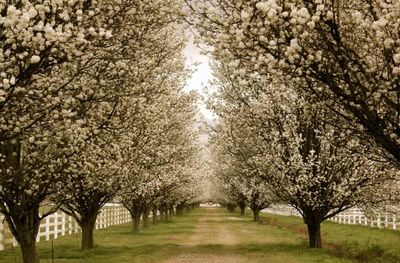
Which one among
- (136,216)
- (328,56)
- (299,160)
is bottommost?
(136,216)

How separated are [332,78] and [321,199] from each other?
15.8 meters

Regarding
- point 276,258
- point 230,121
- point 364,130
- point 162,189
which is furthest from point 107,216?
point 364,130

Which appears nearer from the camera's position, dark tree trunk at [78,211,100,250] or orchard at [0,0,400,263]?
orchard at [0,0,400,263]

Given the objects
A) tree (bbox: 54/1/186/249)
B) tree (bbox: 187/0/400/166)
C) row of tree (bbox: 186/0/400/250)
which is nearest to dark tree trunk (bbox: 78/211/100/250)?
tree (bbox: 54/1/186/249)

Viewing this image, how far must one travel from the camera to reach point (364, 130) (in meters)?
11.9

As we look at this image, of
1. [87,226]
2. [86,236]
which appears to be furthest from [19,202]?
[86,236]

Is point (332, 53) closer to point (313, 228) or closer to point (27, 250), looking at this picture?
point (27, 250)

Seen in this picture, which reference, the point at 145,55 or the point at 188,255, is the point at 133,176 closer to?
the point at 188,255

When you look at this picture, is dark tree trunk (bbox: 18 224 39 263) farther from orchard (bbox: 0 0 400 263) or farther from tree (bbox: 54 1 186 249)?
tree (bbox: 54 1 186 249)

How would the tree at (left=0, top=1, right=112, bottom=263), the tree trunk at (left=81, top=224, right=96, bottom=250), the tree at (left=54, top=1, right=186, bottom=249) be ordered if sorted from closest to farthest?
the tree at (left=0, top=1, right=112, bottom=263) < the tree at (left=54, top=1, right=186, bottom=249) < the tree trunk at (left=81, top=224, right=96, bottom=250)

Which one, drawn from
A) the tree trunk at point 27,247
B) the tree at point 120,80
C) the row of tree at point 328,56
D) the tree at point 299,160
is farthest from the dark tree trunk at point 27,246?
the tree at point 299,160

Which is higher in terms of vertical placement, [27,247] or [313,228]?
[27,247]

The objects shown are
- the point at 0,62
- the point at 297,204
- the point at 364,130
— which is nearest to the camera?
the point at 0,62

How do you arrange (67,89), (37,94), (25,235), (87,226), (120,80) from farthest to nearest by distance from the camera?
Answer: (87,226)
(25,235)
(120,80)
(67,89)
(37,94)
